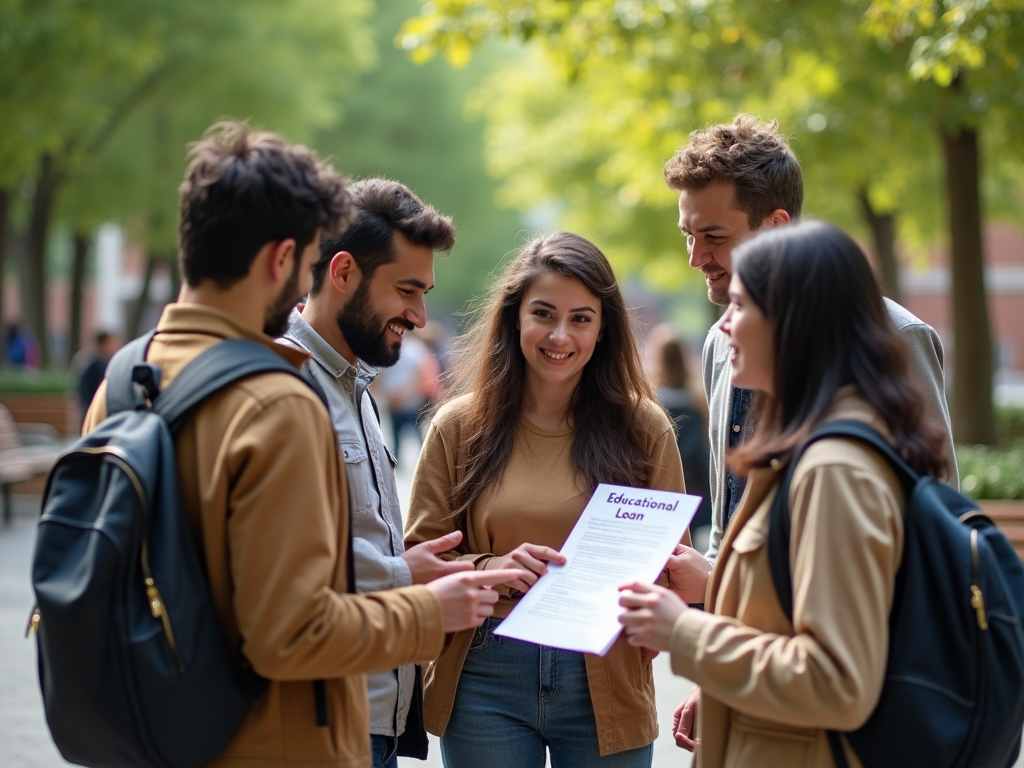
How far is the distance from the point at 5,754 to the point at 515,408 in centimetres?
352

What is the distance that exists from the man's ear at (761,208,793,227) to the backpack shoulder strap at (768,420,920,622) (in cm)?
130

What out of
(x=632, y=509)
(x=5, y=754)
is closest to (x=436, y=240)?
(x=632, y=509)

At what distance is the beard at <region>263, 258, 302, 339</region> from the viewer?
2.34m

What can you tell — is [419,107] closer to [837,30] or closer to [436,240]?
[837,30]

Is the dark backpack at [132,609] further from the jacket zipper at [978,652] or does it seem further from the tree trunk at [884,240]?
the tree trunk at [884,240]

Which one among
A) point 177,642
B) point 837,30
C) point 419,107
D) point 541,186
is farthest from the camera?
point 419,107

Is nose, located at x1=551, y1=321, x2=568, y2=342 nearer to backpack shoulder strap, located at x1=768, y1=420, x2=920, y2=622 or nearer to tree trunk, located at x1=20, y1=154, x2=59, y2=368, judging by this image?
backpack shoulder strap, located at x1=768, y1=420, x2=920, y2=622

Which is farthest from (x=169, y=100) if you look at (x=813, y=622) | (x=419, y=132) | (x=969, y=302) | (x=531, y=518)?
(x=813, y=622)

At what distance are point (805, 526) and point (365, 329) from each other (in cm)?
148

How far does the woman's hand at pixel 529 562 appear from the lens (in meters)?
2.88

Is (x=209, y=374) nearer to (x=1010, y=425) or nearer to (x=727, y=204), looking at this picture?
(x=727, y=204)

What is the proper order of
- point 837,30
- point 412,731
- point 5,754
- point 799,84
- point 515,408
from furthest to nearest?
point 799,84 → point 837,30 → point 5,754 → point 515,408 → point 412,731

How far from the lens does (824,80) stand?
413 inches

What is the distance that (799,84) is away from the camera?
1151 centimetres
